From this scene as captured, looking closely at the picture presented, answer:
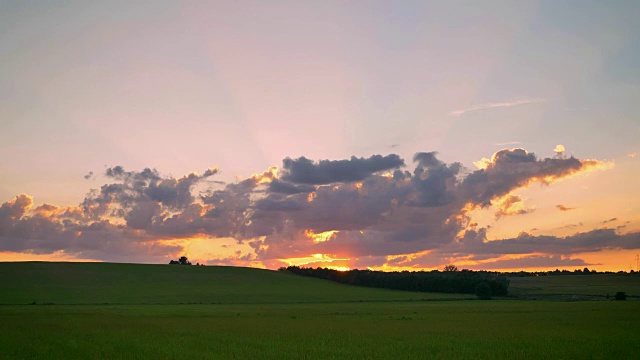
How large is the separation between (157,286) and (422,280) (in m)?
63.5

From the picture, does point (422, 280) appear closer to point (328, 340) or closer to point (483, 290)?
point (483, 290)

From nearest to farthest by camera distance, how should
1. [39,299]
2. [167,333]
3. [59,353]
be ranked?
[59,353]
[167,333]
[39,299]

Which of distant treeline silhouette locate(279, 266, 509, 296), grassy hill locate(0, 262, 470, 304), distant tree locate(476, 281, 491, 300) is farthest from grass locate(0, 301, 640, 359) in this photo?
distant treeline silhouette locate(279, 266, 509, 296)

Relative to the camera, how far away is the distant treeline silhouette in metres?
132

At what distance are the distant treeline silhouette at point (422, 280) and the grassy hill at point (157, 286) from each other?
767 centimetres

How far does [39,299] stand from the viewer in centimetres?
10319

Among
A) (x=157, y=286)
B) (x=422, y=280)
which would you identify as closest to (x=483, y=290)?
(x=422, y=280)

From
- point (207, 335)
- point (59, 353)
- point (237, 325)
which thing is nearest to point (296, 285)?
point (237, 325)

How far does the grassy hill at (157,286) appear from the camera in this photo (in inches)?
4294

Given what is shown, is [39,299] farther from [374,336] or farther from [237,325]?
[374,336]

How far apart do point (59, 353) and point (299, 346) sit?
12.5m

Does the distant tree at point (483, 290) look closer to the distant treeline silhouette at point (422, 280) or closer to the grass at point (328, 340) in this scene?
the distant treeline silhouette at point (422, 280)

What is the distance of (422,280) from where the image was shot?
490 feet

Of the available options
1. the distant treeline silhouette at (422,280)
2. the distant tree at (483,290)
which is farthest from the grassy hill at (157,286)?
the distant treeline silhouette at (422,280)
